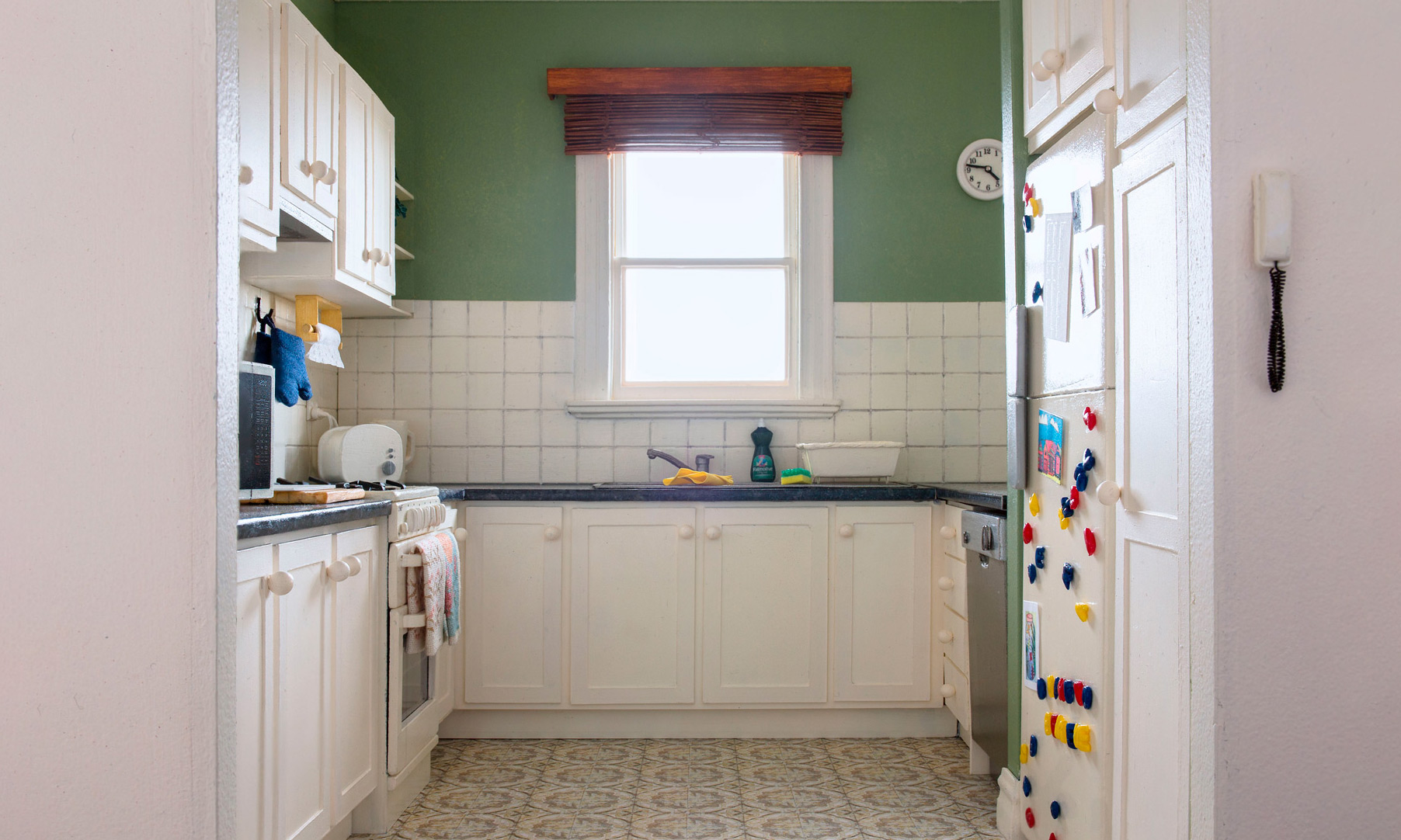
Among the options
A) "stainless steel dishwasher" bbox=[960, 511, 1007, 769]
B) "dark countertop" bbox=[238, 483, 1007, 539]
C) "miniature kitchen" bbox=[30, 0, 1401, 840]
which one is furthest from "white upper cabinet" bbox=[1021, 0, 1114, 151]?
"dark countertop" bbox=[238, 483, 1007, 539]

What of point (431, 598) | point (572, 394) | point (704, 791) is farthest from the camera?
point (572, 394)

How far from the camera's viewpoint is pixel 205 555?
1.13 m

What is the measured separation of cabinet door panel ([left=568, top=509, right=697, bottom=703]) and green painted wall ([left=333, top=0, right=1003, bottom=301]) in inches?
42.7

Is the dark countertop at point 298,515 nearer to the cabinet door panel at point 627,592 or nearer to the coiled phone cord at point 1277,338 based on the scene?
the cabinet door panel at point 627,592

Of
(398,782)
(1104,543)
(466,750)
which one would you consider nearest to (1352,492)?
(1104,543)

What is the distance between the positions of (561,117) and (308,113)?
1314 mm

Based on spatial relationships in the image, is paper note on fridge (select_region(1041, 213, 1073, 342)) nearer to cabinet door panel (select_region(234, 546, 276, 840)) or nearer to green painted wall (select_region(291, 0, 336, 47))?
cabinet door panel (select_region(234, 546, 276, 840))

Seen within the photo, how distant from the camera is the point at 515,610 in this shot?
129 inches

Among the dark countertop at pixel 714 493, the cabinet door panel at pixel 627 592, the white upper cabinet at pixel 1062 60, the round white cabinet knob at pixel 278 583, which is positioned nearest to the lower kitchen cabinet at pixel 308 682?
the round white cabinet knob at pixel 278 583

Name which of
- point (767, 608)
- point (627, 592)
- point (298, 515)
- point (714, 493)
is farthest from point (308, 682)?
point (767, 608)

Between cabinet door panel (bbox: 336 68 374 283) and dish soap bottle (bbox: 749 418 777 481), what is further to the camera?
dish soap bottle (bbox: 749 418 777 481)

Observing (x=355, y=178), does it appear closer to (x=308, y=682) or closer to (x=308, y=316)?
(x=308, y=316)

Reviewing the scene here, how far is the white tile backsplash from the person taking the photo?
12.4 feet

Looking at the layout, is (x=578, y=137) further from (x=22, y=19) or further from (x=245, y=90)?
(x=22, y=19)
